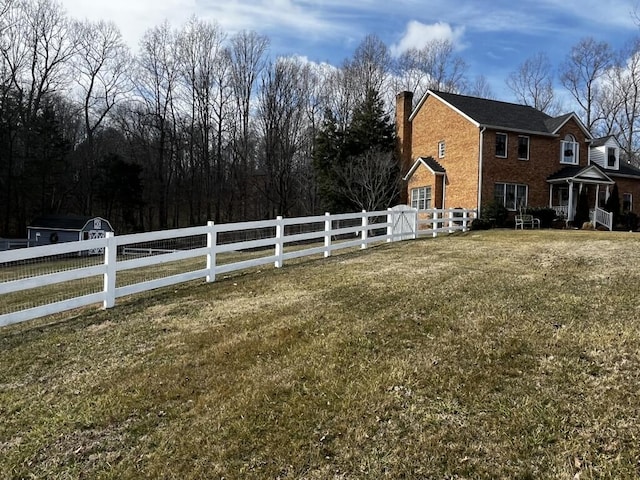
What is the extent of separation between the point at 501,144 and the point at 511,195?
9.02 ft

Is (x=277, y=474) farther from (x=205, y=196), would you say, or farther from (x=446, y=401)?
(x=205, y=196)

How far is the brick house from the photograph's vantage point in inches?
918

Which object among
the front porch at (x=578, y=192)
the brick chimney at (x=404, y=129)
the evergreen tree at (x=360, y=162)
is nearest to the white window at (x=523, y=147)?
the front porch at (x=578, y=192)

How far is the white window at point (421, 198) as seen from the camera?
1026 inches

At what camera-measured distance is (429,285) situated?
7441 millimetres

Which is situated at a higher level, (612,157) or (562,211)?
(612,157)

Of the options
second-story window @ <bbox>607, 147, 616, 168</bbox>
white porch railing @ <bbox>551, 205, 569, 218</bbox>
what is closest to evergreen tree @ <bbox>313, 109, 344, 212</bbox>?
white porch railing @ <bbox>551, 205, 569, 218</bbox>

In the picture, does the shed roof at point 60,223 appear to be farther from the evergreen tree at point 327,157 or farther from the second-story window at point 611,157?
the second-story window at point 611,157

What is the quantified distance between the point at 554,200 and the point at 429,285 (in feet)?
67.9

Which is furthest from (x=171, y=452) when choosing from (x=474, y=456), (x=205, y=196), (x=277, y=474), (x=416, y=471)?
(x=205, y=196)

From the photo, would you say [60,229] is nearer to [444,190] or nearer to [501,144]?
[444,190]

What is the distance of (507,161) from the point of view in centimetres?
2358

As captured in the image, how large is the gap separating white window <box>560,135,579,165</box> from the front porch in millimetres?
683

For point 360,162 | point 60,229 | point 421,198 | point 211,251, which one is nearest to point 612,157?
point 421,198
